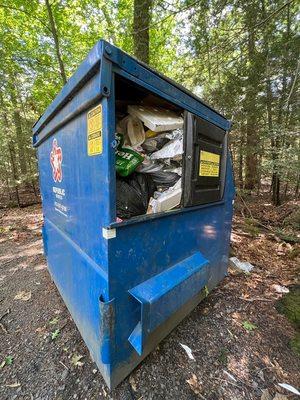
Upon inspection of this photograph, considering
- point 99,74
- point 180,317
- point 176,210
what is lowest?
point 180,317

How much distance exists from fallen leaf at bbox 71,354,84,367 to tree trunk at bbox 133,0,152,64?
207 inches

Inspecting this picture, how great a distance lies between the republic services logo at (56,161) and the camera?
2124 mm

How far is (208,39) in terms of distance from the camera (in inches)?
195

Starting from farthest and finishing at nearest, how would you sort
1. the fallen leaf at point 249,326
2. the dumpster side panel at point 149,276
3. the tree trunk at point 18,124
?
the tree trunk at point 18,124 → the fallen leaf at point 249,326 → the dumpster side panel at point 149,276

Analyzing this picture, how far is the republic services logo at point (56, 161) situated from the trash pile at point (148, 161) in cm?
78

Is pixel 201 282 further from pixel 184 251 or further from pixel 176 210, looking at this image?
pixel 176 210

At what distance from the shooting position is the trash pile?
61.4 inches

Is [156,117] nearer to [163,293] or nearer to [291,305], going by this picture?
[163,293]

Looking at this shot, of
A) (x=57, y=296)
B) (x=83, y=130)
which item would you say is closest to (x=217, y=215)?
(x=83, y=130)

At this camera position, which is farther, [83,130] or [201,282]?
[201,282]

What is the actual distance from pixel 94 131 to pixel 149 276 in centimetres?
112

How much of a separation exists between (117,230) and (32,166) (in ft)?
33.8

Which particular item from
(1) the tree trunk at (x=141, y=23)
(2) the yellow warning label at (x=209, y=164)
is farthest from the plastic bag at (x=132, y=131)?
(1) the tree trunk at (x=141, y=23)

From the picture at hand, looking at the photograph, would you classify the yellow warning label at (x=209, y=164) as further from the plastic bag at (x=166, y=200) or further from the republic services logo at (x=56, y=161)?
the republic services logo at (x=56, y=161)
